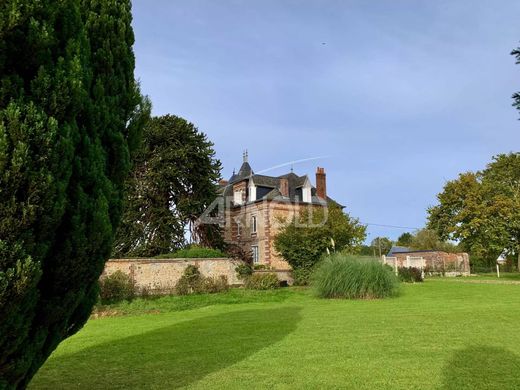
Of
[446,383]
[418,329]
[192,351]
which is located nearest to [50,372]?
[192,351]

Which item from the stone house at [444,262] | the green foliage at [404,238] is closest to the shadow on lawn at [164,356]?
the stone house at [444,262]

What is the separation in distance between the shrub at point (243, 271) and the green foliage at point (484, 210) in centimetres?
2082

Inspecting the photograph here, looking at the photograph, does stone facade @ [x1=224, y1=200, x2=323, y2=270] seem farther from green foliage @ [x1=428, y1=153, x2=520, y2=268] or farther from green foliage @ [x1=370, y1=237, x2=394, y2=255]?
green foliage @ [x1=370, y1=237, x2=394, y2=255]

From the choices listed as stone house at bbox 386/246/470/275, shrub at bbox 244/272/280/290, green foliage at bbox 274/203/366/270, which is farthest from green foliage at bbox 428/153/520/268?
shrub at bbox 244/272/280/290

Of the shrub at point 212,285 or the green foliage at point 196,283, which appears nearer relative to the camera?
the green foliage at point 196,283

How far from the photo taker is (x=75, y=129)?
150 inches

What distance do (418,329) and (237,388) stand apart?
4.94 meters

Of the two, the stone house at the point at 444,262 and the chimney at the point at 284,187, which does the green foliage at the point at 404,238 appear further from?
the chimney at the point at 284,187

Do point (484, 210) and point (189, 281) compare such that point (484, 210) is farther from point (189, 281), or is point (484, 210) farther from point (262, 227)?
point (189, 281)

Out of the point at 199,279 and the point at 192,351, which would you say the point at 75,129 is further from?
the point at 199,279

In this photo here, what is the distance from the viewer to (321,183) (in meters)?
37.4

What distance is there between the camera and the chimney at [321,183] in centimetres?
3712

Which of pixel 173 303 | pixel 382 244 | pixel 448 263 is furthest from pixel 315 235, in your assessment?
pixel 382 244

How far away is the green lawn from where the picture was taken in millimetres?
5340
